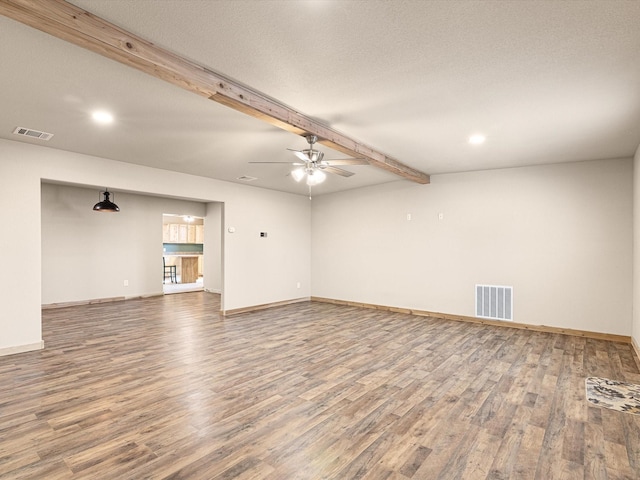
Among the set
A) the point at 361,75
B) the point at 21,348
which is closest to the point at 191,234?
the point at 21,348

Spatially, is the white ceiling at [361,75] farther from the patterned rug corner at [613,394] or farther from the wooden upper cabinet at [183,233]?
the wooden upper cabinet at [183,233]

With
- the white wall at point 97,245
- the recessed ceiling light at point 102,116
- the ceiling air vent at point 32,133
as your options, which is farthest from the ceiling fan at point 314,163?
the white wall at point 97,245

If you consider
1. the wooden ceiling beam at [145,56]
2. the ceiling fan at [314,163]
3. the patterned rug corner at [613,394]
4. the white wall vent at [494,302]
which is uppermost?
the wooden ceiling beam at [145,56]

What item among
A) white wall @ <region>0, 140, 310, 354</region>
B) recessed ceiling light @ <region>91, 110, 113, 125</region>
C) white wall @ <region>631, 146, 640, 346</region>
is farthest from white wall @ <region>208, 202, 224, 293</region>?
white wall @ <region>631, 146, 640, 346</region>

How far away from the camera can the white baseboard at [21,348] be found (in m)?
3.97

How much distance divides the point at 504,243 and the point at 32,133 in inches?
258

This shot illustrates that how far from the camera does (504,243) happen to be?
218 inches

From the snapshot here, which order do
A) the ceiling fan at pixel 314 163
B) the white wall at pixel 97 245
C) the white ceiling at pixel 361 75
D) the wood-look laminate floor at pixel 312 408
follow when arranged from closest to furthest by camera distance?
the white ceiling at pixel 361 75 < the wood-look laminate floor at pixel 312 408 < the ceiling fan at pixel 314 163 < the white wall at pixel 97 245

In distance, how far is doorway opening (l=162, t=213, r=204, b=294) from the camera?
10.9 meters

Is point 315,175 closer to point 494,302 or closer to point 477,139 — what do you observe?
point 477,139

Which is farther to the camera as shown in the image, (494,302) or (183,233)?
(183,233)

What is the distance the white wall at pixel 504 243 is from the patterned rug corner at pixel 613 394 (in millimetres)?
1982

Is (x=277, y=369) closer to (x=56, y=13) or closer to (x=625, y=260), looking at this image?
(x=56, y=13)

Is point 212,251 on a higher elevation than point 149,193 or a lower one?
lower
